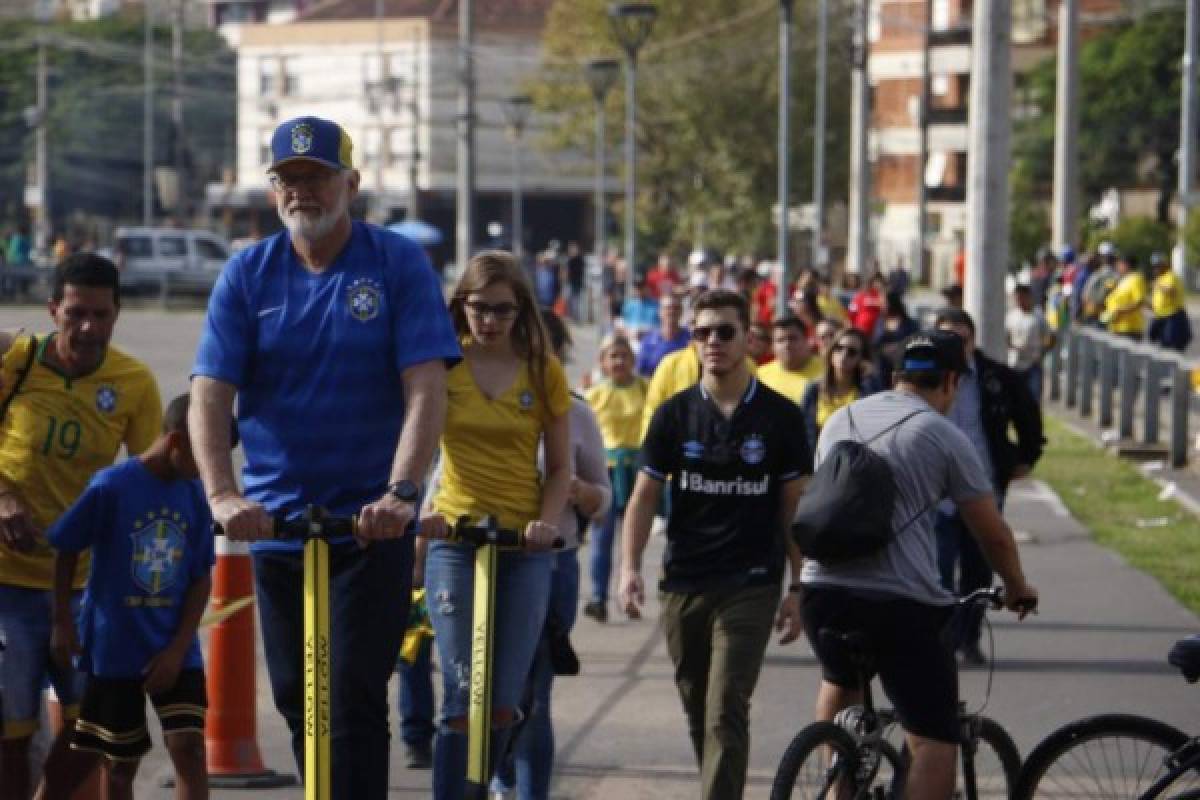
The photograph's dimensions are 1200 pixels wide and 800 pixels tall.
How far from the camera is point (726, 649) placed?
833cm

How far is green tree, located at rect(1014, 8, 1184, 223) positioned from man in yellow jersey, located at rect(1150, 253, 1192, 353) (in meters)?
50.1

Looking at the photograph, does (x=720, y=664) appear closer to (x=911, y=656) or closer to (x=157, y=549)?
(x=911, y=656)

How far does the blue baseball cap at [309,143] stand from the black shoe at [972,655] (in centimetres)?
746

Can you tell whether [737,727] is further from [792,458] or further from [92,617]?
[92,617]

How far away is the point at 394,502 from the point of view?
5.45m

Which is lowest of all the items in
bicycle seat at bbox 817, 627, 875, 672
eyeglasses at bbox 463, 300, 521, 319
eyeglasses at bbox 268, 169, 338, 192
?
bicycle seat at bbox 817, 627, 875, 672

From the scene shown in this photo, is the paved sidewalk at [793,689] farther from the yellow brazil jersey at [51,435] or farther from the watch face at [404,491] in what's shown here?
the watch face at [404,491]

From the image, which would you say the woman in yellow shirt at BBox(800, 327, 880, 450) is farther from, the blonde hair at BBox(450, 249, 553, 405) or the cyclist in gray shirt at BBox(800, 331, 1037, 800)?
the cyclist in gray shirt at BBox(800, 331, 1037, 800)

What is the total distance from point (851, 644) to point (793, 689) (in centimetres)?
431

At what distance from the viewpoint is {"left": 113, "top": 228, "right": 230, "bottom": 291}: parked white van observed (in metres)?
62.2

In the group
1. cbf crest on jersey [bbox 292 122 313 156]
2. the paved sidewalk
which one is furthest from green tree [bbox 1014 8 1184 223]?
cbf crest on jersey [bbox 292 122 313 156]

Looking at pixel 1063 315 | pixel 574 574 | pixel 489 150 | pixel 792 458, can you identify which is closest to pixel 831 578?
pixel 792 458

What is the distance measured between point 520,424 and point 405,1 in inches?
4283

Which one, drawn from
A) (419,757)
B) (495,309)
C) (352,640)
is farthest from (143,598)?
(419,757)
